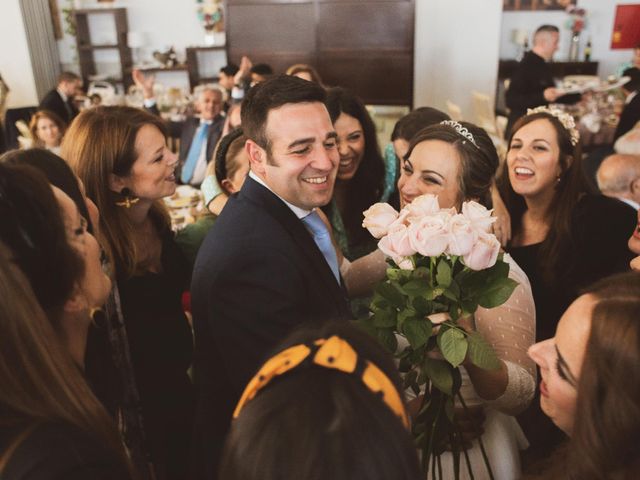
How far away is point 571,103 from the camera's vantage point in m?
5.67

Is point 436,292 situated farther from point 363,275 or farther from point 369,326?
point 363,275

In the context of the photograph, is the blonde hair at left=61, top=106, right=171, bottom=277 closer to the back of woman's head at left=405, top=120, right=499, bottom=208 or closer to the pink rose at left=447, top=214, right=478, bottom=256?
the back of woman's head at left=405, top=120, right=499, bottom=208

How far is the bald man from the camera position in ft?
8.05

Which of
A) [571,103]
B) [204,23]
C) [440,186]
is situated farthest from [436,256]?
[204,23]

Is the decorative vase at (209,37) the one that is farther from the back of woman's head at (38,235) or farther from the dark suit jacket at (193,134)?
the back of woman's head at (38,235)

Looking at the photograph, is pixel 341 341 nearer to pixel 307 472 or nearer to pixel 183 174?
pixel 307 472

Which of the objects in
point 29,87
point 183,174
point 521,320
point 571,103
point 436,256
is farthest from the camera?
point 29,87

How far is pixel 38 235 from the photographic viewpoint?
914 mm

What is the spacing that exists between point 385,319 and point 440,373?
16cm

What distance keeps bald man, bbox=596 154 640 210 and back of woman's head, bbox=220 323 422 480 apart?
227 centimetres

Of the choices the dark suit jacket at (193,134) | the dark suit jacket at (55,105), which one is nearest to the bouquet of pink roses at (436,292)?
the dark suit jacket at (193,134)

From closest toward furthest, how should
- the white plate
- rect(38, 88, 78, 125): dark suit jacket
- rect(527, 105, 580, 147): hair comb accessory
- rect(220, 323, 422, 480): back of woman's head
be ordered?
rect(220, 323, 422, 480): back of woman's head < rect(527, 105, 580, 147): hair comb accessory < the white plate < rect(38, 88, 78, 125): dark suit jacket

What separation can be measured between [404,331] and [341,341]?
468 mm

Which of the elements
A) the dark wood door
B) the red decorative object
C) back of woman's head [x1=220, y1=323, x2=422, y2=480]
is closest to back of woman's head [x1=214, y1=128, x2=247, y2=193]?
back of woman's head [x1=220, y1=323, x2=422, y2=480]
